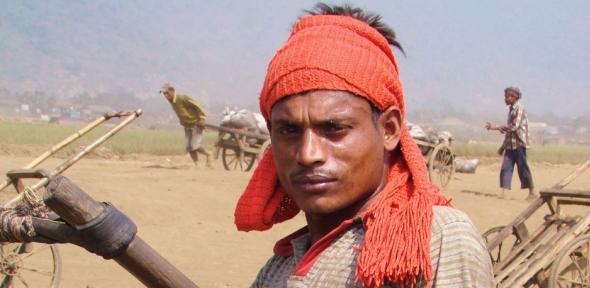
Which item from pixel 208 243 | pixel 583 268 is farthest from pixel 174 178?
pixel 583 268

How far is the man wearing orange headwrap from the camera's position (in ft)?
4.31

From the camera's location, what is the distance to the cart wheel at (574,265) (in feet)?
16.4

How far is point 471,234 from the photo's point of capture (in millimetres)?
1335

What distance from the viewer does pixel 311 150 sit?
57.1 inches

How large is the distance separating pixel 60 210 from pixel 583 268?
4867 millimetres

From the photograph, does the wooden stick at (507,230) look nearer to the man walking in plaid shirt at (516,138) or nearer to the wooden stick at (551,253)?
the wooden stick at (551,253)

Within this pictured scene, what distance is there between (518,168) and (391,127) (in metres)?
9.56

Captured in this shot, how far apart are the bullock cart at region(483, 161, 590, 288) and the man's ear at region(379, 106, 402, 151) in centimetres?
348

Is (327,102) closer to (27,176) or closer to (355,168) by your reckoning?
(355,168)

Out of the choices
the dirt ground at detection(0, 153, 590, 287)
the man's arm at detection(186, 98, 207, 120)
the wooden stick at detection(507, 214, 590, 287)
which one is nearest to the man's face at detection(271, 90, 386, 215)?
the wooden stick at detection(507, 214, 590, 287)

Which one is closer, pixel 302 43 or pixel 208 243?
pixel 302 43

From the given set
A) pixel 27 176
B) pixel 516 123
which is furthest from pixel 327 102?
pixel 516 123

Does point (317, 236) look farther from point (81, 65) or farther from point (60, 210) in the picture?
point (81, 65)

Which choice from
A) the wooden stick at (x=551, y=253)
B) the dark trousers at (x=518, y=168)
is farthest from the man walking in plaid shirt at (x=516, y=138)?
the wooden stick at (x=551, y=253)
